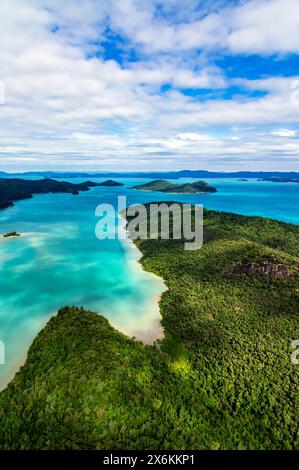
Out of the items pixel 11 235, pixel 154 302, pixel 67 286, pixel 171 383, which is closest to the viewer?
pixel 171 383

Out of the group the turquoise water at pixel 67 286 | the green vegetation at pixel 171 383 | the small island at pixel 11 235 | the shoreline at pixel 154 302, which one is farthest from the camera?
the small island at pixel 11 235

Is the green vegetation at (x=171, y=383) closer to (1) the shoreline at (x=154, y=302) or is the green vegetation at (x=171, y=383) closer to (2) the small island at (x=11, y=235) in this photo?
(1) the shoreline at (x=154, y=302)

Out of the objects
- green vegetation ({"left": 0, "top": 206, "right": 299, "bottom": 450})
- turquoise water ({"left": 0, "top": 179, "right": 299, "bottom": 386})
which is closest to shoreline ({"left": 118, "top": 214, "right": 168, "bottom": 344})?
turquoise water ({"left": 0, "top": 179, "right": 299, "bottom": 386})

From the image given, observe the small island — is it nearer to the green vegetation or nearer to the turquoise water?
the turquoise water

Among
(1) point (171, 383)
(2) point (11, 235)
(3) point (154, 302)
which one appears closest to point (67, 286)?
(3) point (154, 302)

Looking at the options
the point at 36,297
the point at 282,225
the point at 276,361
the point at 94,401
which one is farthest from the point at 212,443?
the point at 282,225

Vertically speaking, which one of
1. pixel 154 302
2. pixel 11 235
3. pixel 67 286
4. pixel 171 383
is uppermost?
pixel 11 235

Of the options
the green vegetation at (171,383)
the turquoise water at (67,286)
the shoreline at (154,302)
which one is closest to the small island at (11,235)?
the turquoise water at (67,286)

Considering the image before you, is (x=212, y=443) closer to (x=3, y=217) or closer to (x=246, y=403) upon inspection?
(x=246, y=403)

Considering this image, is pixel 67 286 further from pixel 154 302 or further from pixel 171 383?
pixel 171 383
